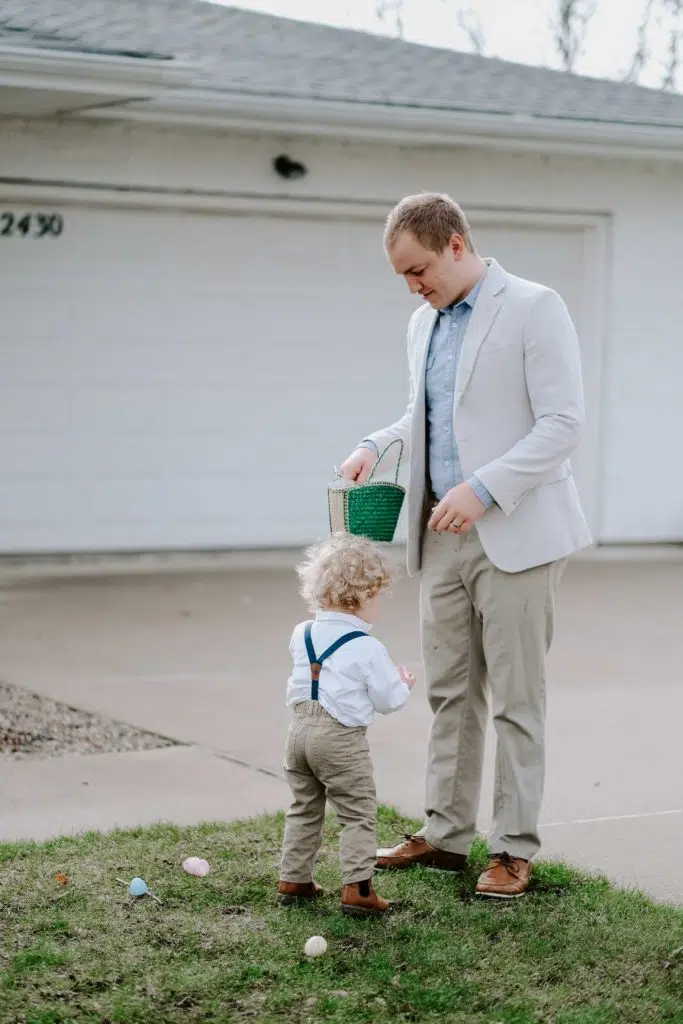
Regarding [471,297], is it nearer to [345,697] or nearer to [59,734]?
[345,697]

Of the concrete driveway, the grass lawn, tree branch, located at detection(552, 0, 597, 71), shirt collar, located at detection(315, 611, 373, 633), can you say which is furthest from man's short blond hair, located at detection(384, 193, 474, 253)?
tree branch, located at detection(552, 0, 597, 71)

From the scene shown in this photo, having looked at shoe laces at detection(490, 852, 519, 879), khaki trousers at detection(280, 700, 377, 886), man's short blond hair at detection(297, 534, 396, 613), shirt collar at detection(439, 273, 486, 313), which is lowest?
shoe laces at detection(490, 852, 519, 879)

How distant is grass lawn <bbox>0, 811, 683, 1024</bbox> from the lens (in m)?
3.91

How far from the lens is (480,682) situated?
5004mm

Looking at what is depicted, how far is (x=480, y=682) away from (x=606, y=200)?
936 centimetres

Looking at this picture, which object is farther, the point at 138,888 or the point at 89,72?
the point at 89,72

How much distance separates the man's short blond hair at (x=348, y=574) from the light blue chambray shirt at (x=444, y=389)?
432mm

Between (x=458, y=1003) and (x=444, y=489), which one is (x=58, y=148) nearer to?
(x=444, y=489)

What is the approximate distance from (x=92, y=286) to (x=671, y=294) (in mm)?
5084

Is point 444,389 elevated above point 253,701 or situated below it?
above

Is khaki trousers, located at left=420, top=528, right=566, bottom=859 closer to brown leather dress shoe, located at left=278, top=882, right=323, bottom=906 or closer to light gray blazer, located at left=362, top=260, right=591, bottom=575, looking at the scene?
light gray blazer, located at left=362, top=260, right=591, bottom=575

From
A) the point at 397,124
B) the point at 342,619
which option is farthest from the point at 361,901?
the point at 397,124

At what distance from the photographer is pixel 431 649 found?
16.4 ft

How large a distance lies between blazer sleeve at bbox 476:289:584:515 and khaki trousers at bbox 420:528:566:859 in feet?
0.93
